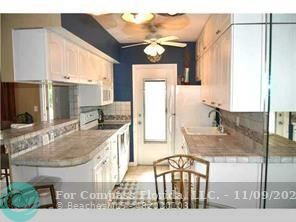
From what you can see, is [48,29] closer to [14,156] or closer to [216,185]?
[14,156]

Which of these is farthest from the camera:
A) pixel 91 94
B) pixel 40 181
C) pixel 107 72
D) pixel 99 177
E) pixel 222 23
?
pixel 107 72

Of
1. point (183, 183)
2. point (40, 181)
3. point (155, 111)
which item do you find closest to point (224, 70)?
point (183, 183)

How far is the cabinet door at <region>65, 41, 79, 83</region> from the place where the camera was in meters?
2.88

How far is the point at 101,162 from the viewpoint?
2938 mm

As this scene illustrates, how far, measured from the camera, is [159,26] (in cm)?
387

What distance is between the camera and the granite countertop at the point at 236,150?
79.4 inches

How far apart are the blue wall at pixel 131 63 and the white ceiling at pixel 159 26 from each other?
34 cm

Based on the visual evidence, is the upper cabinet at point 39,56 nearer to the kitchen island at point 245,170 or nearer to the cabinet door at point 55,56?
the cabinet door at point 55,56

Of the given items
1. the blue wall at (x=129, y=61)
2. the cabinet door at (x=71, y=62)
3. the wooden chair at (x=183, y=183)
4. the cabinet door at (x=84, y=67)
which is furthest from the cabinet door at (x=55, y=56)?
the blue wall at (x=129, y=61)

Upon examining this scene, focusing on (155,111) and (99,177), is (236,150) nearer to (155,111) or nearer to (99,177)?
(99,177)

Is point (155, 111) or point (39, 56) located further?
point (155, 111)

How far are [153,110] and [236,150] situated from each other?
290 centimetres
